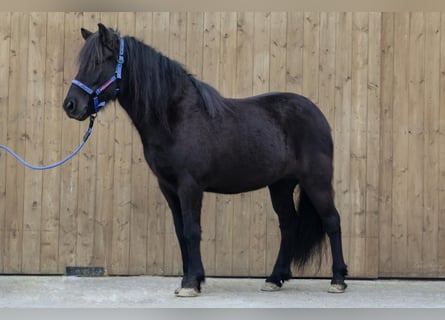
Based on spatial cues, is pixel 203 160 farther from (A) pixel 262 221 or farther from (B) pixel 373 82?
(B) pixel 373 82

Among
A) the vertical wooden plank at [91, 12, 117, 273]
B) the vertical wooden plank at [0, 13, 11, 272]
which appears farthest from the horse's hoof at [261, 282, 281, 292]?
the vertical wooden plank at [0, 13, 11, 272]

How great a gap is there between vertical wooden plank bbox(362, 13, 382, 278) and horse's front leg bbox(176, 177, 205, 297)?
177cm

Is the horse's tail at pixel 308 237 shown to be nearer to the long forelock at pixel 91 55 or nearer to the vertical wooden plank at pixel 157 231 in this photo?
the vertical wooden plank at pixel 157 231

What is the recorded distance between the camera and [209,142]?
20.2ft

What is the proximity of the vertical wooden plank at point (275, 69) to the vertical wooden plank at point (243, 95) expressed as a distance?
181 millimetres

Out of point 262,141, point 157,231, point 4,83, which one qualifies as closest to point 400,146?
point 262,141

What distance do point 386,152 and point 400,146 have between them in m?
0.14

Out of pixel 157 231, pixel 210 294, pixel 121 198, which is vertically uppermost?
pixel 121 198

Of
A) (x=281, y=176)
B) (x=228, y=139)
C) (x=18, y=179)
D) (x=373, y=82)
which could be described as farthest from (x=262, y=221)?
(x=18, y=179)

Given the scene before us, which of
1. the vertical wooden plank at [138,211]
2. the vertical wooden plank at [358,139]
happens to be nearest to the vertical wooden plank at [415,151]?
the vertical wooden plank at [358,139]

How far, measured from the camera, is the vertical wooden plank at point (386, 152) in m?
7.09

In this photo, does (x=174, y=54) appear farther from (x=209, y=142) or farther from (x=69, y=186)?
(x=69, y=186)

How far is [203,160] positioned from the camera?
608 centimetres

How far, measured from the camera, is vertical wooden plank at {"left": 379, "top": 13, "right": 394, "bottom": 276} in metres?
7.09
